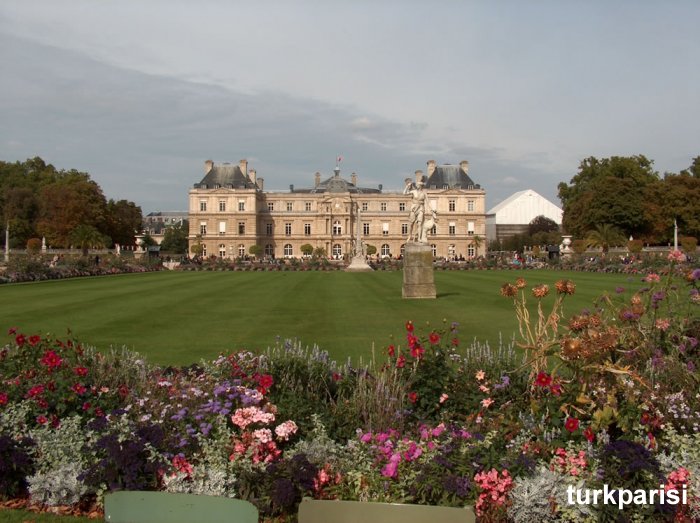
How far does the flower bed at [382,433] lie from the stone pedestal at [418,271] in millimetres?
12177

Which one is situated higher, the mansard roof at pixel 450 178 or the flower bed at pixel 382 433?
the mansard roof at pixel 450 178

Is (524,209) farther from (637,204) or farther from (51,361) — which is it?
(51,361)

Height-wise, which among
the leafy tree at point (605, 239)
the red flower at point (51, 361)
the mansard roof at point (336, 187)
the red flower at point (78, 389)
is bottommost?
the red flower at point (78, 389)

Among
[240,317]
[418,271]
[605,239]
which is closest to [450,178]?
[605,239]

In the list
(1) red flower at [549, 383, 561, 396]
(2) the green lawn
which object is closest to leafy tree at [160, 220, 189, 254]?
(2) the green lawn

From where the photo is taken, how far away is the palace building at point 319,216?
3602 inches

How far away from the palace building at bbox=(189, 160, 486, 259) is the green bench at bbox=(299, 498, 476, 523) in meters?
87.1

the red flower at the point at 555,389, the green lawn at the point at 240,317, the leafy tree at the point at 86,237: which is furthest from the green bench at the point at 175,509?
the leafy tree at the point at 86,237

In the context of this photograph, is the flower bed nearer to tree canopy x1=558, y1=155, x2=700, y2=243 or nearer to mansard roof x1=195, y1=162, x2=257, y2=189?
tree canopy x1=558, y1=155, x2=700, y2=243

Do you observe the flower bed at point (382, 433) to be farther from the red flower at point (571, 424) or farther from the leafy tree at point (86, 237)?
the leafy tree at point (86, 237)

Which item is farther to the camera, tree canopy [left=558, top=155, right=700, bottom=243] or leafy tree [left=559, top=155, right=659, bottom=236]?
leafy tree [left=559, top=155, right=659, bottom=236]

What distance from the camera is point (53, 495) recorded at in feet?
15.1

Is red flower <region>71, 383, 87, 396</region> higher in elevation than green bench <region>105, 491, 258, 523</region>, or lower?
higher

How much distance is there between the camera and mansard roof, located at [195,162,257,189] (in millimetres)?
92375
